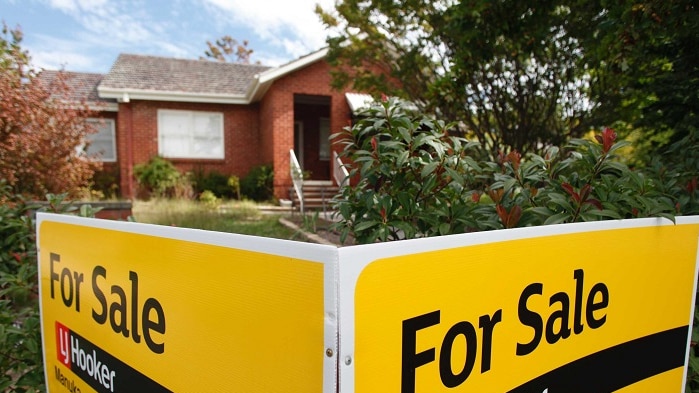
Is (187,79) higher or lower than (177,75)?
lower

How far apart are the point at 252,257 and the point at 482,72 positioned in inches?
248

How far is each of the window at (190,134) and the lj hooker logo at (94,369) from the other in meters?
14.0

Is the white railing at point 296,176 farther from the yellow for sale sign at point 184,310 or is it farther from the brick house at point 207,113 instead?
the yellow for sale sign at point 184,310

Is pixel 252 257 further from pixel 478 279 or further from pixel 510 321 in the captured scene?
pixel 510 321

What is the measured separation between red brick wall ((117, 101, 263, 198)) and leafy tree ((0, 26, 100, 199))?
6.76 metres

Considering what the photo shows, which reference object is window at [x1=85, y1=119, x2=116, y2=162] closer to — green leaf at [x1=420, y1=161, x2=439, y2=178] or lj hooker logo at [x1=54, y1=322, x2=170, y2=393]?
lj hooker logo at [x1=54, y1=322, x2=170, y2=393]

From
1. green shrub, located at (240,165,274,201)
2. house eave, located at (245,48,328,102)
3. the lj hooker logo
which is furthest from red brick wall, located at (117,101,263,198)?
the lj hooker logo

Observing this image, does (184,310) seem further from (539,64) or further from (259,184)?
(259,184)

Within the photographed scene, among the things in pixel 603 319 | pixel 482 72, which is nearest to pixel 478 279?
pixel 603 319

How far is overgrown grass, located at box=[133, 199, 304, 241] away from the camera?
8430 mm

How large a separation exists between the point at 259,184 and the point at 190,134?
331 centimetres

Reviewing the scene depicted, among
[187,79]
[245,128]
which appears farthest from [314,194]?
[187,79]

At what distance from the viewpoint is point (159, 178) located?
1375 centimetres

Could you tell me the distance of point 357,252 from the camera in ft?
2.60
